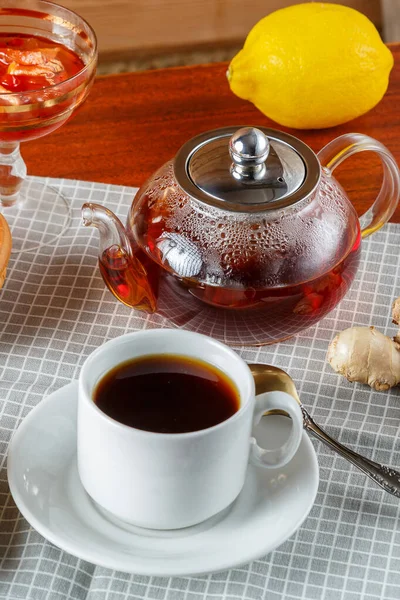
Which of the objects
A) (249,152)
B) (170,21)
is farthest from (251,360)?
(170,21)

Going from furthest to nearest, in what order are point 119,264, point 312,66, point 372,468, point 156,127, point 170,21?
1. point 170,21
2. point 156,127
3. point 312,66
4. point 119,264
5. point 372,468

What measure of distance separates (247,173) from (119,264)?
161 millimetres

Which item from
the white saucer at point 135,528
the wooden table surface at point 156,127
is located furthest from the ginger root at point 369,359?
the wooden table surface at point 156,127

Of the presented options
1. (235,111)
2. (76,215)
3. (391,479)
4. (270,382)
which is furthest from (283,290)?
(235,111)

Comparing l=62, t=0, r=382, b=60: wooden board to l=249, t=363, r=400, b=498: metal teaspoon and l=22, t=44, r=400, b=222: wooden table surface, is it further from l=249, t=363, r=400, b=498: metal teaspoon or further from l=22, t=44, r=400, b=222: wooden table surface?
l=249, t=363, r=400, b=498: metal teaspoon

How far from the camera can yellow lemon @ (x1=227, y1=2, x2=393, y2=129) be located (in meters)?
1.09

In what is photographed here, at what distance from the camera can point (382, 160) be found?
92 cm

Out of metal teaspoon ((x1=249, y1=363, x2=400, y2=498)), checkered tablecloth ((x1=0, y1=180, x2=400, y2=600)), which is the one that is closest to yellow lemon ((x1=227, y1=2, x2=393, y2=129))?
checkered tablecloth ((x1=0, y1=180, x2=400, y2=600))

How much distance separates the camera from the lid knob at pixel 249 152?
0.79m

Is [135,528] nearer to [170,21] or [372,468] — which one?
[372,468]

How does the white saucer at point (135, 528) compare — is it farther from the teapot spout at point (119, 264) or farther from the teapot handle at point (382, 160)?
the teapot handle at point (382, 160)

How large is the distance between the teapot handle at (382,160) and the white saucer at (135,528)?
32 cm

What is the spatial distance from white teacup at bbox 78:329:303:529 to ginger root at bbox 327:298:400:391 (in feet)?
0.57

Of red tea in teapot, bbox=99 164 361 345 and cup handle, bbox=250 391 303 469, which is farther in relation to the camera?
red tea in teapot, bbox=99 164 361 345
